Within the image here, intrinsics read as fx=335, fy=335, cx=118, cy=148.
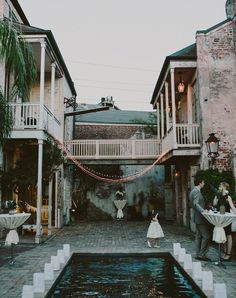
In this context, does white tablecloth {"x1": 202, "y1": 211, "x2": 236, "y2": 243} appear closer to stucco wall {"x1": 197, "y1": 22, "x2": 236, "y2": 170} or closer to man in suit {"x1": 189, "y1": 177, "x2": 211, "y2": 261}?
man in suit {"x1": 189, "y1": 177, "x2": 211, "y2": 261}

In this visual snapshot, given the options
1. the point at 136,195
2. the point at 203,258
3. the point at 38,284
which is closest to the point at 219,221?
the point at 203,258

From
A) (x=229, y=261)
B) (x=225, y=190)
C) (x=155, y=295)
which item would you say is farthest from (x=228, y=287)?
(x=225, y=190)

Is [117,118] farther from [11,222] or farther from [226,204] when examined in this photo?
[11,222]

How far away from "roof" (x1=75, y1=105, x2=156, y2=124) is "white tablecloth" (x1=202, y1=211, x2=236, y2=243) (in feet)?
Result: 57.2

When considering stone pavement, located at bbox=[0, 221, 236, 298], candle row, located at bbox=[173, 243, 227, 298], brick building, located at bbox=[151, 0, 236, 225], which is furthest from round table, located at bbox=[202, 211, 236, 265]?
brick building, located at bbox=[151, 0, 236, 225]

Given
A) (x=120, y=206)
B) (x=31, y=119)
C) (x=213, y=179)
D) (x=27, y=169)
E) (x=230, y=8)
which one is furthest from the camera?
(x=120, y=206)

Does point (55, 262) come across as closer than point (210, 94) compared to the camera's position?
Yes

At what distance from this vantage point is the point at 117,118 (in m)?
25.6

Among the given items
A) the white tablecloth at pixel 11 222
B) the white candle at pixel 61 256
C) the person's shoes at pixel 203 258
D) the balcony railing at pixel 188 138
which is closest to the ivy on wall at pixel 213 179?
the balcony railing at pixel 188 138

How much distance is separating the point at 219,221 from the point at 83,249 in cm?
394

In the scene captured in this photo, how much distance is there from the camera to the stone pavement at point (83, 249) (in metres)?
6.12

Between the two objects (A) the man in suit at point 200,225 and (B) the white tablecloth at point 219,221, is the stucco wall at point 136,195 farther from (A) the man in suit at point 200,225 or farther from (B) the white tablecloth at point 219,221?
(B) the white tablecloth at point 219,221

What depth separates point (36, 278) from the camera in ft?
17.1

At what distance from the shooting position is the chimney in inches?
542
